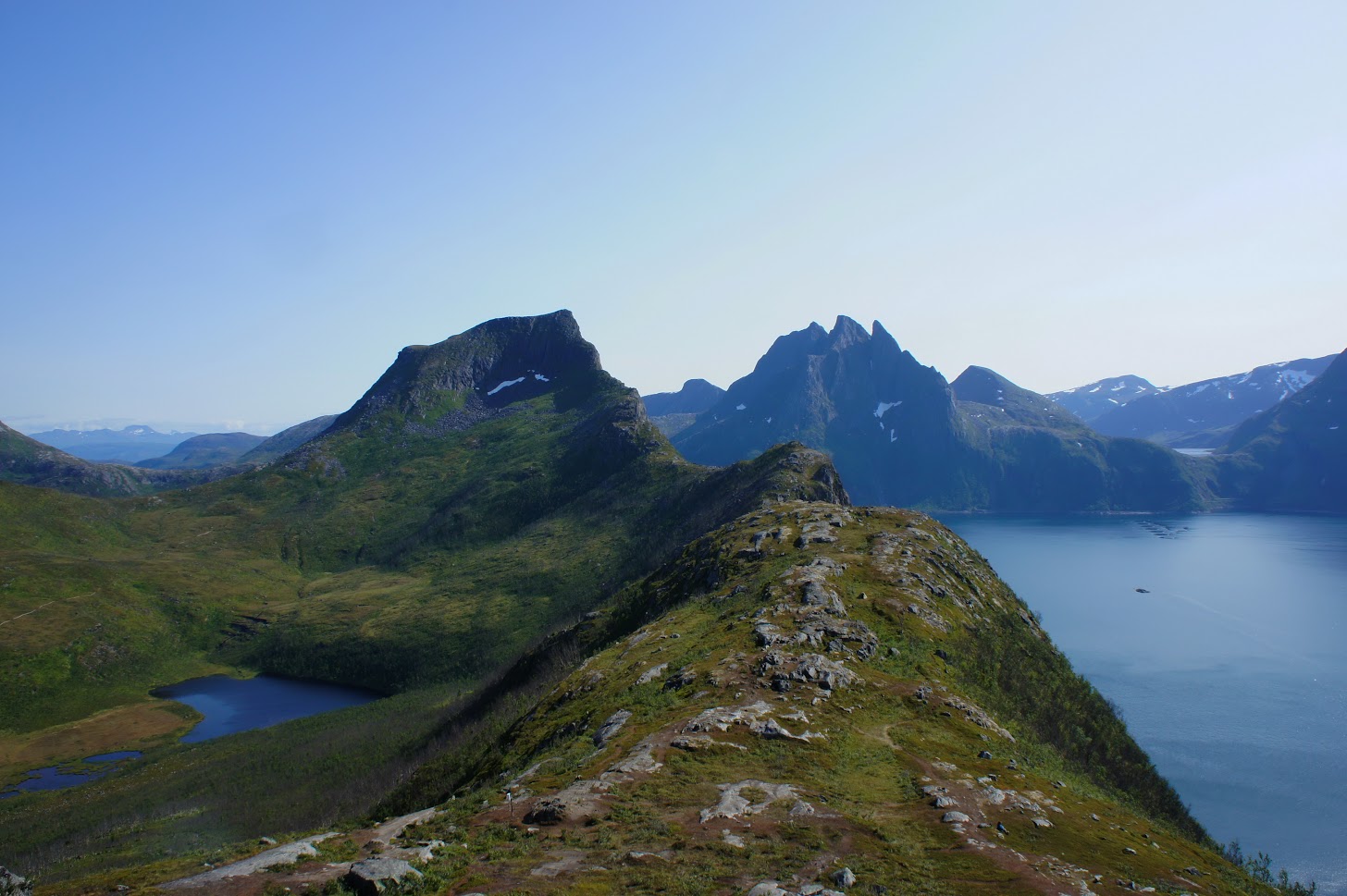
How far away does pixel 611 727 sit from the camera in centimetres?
6438

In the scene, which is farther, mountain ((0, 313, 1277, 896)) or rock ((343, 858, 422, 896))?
mountain ((0, 313, 1277, 896))

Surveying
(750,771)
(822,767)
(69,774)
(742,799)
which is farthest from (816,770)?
(69,774)

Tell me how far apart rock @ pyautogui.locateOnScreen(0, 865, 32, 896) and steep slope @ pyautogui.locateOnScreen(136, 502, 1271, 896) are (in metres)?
6.58

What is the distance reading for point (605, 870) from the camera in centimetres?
3472

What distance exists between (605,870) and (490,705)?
120 meters

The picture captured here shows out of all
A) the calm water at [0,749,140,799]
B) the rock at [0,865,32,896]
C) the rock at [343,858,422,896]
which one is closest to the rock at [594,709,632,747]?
the rock at [343,858,422,896]

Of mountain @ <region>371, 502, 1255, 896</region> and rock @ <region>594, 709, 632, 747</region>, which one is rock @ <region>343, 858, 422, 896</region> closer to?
mountain @ <region>371, 502, 1255, 896</region>

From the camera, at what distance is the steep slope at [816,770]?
3625 centimetres

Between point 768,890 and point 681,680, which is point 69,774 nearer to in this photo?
point 681,680

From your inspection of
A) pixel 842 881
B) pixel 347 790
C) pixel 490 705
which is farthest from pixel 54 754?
pixel 842 881

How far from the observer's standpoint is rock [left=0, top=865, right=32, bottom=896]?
29.0 meters

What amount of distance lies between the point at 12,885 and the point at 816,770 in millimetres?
44190

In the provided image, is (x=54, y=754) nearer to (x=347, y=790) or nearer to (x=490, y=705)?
(x=347, y=790)

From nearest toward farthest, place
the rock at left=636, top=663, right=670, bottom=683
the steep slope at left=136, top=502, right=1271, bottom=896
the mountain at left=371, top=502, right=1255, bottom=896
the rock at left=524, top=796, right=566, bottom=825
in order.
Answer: the steep slope at left=136, top=502, right=1271, bottom=896, the mountain at left=371, top=502, right=1255, bottom=896, the rock at left=524, top=796, right=566, bottom=825, the rock at left=636, top=663, right=670, bottom=683
